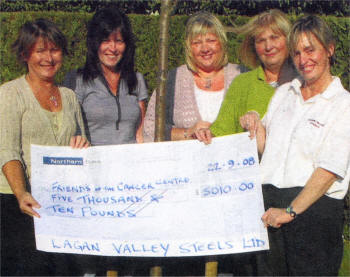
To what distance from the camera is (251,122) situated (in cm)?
329

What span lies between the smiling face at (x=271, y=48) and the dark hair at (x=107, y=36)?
1.00 metres

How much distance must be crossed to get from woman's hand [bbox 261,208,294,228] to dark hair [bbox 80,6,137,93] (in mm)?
1497

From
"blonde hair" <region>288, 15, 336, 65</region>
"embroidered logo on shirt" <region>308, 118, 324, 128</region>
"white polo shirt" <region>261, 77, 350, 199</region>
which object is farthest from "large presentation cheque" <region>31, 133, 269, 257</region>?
"blonde hair" <region>288, 15, 336, 65</region>

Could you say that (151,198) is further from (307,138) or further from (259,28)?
(259,28)

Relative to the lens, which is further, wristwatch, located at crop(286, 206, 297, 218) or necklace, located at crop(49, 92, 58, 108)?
necklace, located at crop(49, 92, 58, 108)

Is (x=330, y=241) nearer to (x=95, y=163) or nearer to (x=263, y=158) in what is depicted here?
(x=263, y=158)

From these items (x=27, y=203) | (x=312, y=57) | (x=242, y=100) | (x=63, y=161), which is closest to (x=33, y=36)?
(x=63, y=161)

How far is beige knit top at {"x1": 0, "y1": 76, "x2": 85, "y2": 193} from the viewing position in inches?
130

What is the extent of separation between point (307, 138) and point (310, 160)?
128 millimetres

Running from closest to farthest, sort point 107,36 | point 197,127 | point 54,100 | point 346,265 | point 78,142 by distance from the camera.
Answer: point 78,142, point 54,100, point 197,127, point 107,36, point 346,265

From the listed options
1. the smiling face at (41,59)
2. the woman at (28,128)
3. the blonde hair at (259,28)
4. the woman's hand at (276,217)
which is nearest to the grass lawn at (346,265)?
the woman's hand at (276,217)

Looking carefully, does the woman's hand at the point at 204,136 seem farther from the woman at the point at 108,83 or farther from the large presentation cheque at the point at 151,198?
the woman at the point at 108,83

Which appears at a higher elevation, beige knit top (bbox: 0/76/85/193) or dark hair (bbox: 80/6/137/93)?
dark hair (bbox: 80/6/137/93)

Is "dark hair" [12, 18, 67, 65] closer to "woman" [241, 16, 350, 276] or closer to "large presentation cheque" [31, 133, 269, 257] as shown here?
"large presentation cheque" [31, 133, 269, 257]
